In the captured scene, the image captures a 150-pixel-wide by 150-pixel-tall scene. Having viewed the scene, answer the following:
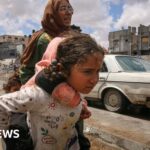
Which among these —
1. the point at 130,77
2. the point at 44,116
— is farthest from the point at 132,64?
the point at 44,116

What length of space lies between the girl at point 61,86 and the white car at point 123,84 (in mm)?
5860

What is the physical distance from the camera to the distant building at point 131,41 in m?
57.2

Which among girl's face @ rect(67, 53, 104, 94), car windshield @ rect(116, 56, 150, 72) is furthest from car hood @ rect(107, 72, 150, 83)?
girl's face @ rect(67, 53, 104, 94)

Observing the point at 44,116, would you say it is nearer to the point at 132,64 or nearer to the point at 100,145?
the point at 100,145

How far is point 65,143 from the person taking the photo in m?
2.17

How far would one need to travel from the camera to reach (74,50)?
76.9 inches

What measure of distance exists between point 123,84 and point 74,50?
6.41 meters

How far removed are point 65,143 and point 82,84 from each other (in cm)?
40

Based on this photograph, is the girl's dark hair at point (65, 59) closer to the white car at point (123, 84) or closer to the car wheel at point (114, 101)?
the white car at point (123, 84)

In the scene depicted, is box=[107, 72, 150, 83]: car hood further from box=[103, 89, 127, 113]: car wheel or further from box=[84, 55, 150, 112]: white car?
box=[103, 89, 127, 113]: car wheel

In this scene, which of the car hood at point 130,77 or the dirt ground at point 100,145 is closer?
the dirt ground at point 100,145

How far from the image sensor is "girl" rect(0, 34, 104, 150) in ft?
6.43

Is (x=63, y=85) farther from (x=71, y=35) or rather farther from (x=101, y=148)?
(x=101, y=148)

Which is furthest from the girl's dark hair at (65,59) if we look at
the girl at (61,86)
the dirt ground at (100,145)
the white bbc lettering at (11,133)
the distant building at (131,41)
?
the distant building at (131,41)
